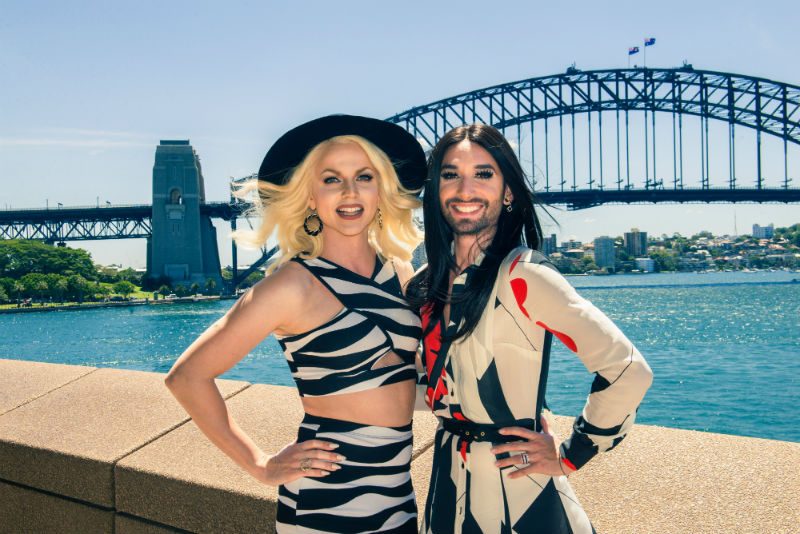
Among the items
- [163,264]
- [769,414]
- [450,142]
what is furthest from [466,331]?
[163,264]

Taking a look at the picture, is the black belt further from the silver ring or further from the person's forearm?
the person's forearm

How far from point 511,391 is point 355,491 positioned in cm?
40

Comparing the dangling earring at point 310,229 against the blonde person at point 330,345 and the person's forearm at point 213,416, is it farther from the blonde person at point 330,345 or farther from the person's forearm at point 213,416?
the person's forearm at point 213,416

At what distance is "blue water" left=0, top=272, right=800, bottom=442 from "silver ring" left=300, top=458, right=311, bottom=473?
46.1 feet

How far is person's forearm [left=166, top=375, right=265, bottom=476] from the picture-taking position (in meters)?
1.48

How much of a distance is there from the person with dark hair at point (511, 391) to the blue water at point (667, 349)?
13934 mm

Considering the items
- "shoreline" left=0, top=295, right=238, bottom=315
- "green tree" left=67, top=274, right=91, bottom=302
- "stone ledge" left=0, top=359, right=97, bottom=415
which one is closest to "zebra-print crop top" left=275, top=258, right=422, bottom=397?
"stone ledge" left=0, top=359, right=97, bottom=415

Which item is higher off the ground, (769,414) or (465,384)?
(465,384)

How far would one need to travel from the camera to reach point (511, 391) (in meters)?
1.39

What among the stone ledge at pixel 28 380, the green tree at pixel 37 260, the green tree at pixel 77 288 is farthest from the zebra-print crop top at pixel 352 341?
the green tree at pixel 37 260

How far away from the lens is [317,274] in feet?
5.31

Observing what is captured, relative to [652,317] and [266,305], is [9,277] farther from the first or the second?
[266,305]

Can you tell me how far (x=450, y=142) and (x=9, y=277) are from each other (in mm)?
76860

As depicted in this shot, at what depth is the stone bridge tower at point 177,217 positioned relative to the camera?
60.9 m
